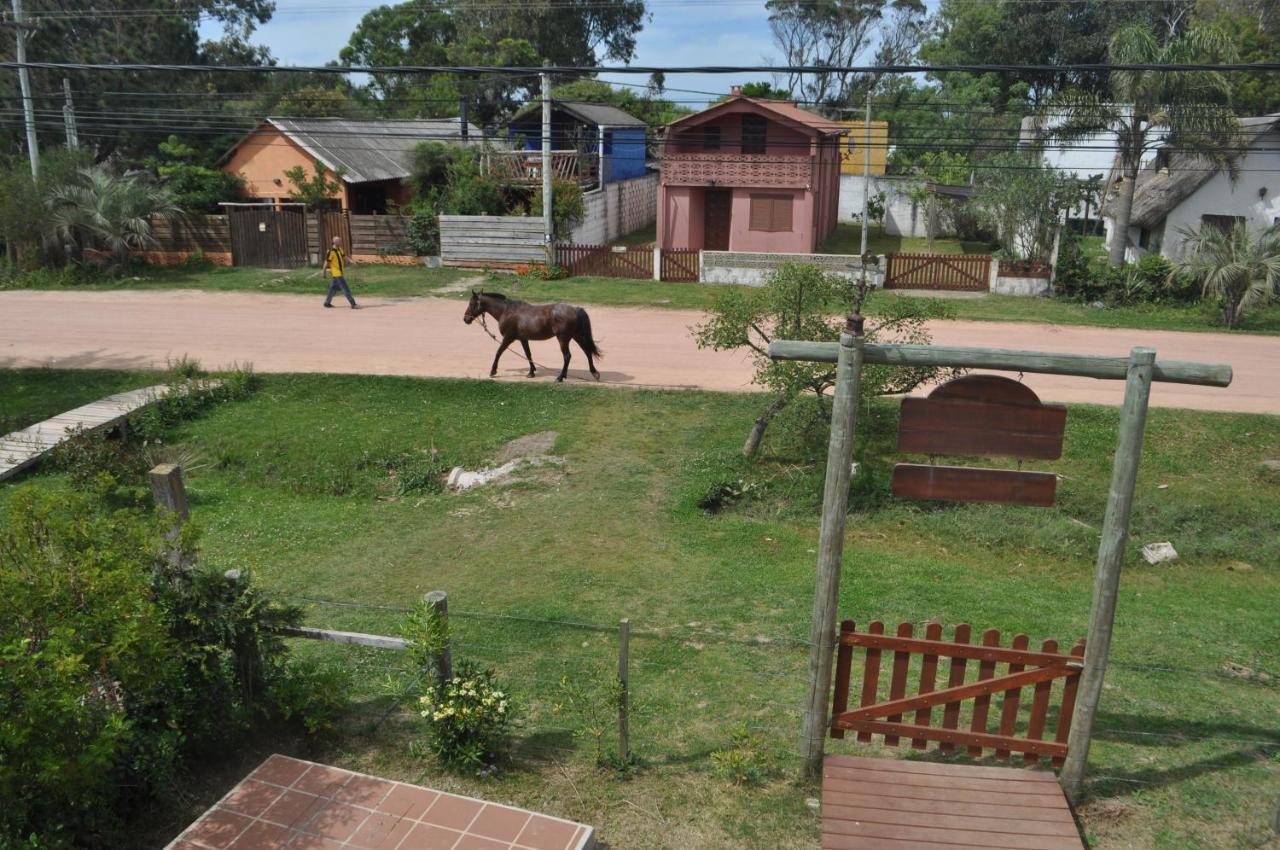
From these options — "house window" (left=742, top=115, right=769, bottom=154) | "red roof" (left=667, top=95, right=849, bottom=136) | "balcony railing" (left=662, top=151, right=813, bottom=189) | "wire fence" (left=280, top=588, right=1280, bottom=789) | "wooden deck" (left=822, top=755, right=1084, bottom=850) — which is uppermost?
"red roof" (left=667, top=95, right=849, bottom=136)

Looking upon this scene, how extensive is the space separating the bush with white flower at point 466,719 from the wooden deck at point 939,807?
2.07m

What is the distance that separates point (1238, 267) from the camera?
2133cm

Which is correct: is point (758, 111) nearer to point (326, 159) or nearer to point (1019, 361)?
point (326, 159)

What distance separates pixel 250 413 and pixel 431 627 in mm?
10619

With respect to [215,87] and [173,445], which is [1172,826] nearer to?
[173,445]

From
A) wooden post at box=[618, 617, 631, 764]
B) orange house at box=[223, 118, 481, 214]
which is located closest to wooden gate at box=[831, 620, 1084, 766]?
wooden post at box=[618, 617, 631, 764]

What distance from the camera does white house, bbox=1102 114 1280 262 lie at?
28844mm

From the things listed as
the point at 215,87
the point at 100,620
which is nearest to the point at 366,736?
the point at 100,620

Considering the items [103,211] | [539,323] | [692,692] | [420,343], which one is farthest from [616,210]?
[692,692]

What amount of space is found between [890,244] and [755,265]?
1245 cm

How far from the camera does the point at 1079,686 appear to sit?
6.04 m

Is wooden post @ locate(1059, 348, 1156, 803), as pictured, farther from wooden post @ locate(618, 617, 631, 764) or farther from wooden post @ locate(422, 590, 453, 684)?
wooden post @ locate(422, 590, 453, 684)

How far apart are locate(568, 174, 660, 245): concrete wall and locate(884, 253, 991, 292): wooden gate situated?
374 inches

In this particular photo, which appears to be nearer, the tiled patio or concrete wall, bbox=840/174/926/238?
the tiled patio
